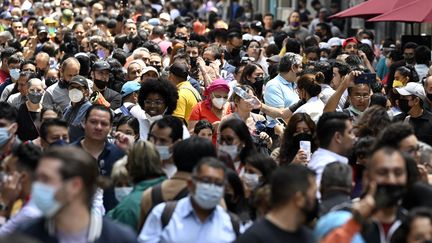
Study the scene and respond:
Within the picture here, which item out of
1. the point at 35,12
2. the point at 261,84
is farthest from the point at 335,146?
the point at 35,12

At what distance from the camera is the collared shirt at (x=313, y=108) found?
12.6 m

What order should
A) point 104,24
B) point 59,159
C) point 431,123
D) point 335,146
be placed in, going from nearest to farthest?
1. point 59,159
2. point 335,146
3. point 431,123
4. point 104,24

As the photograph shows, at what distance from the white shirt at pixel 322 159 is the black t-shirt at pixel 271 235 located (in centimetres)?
214

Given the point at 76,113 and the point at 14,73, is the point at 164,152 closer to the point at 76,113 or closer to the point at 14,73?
the point at 76,113

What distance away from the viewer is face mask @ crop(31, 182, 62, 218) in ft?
21.9

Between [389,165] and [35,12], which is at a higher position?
[389,165]

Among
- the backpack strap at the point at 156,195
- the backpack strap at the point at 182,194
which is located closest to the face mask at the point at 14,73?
the backpack strap at the point at 156,195

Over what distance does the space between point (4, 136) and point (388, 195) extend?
3744mm

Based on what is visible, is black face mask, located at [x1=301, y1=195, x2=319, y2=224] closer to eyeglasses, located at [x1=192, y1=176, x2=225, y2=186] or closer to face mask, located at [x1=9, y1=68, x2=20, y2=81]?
eyeglasses, located at [x1=192, y1=176, x2=225, y2=186]

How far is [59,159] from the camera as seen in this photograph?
6809mm

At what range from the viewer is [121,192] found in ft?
30.0

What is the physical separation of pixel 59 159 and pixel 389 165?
1.96m

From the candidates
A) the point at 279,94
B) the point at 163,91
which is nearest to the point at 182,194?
the point at 163,91

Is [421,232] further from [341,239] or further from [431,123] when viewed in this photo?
[431,123]
